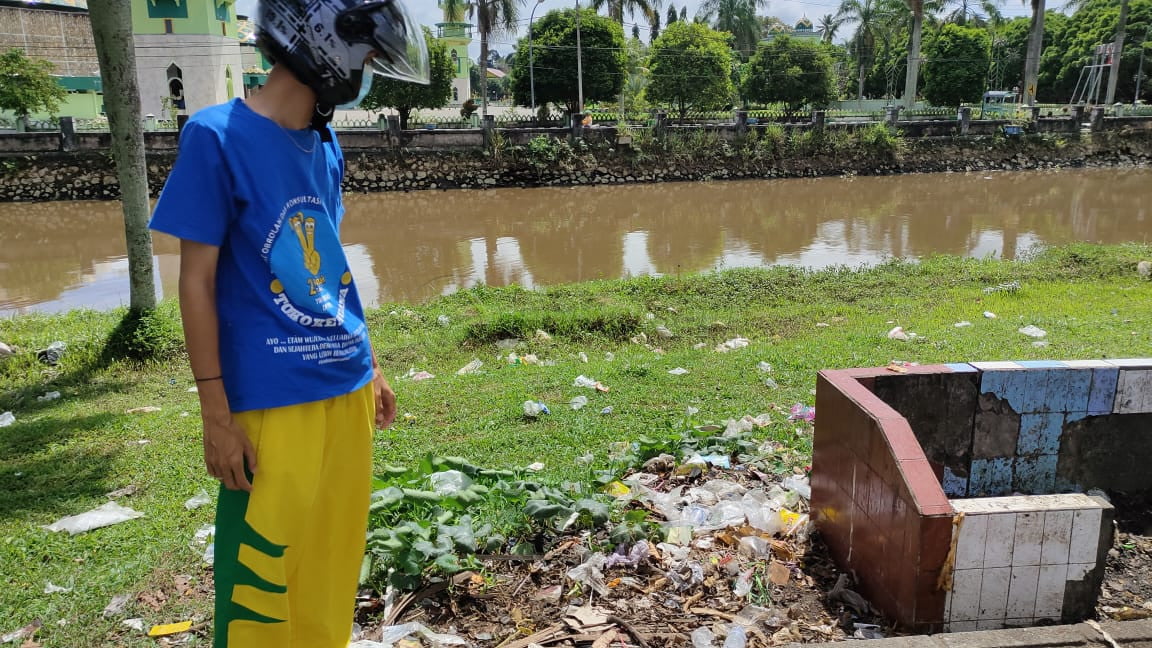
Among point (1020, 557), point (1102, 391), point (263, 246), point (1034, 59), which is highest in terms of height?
point (1034, 59)

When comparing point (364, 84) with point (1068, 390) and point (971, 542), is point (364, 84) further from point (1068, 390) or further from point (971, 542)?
point (1068, 390)

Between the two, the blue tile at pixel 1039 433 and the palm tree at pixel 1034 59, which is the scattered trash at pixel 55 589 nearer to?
the blue tile at pixel 1039 433

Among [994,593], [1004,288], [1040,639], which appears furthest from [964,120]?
[1040,639]

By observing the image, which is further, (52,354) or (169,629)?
(52,354)

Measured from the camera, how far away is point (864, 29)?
43.8 metres

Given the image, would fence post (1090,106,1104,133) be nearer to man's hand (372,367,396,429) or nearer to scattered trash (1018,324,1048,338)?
scattered trash (1018,324,1048,338)

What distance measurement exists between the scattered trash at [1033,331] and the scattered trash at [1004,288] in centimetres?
197

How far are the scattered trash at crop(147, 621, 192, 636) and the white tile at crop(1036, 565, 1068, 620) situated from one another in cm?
254

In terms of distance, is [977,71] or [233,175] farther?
[977,71]

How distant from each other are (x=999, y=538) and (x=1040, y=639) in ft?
0.90

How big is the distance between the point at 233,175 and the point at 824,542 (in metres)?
2.28

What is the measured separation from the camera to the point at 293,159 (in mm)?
1651

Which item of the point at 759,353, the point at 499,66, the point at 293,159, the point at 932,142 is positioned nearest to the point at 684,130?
the point at 932,142

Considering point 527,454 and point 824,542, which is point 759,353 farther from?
point 824,542
